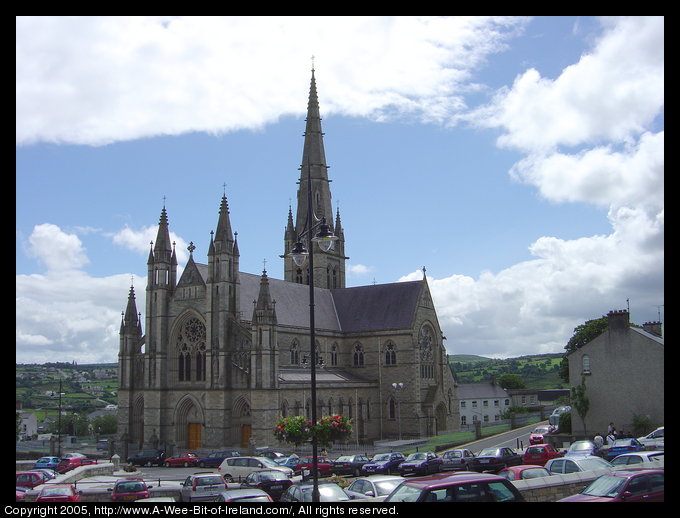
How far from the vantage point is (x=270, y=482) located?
28359mm

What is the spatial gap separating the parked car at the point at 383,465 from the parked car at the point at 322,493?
1496 cm

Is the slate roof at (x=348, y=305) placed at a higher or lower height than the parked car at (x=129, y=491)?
higher

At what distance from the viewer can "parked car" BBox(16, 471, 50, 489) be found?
31938mm

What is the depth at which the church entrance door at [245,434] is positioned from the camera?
174 feet

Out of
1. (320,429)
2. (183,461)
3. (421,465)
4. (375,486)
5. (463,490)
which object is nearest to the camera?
(463,490)

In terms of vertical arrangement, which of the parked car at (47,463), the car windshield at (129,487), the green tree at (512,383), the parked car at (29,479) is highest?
the car windshield at (129,487)

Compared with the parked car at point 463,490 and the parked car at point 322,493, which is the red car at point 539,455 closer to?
the parked car at point 322,493

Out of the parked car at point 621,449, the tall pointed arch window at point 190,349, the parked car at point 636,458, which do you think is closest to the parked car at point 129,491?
the parked car at point 636,458

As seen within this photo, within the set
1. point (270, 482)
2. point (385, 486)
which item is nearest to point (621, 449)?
point (385, 486)

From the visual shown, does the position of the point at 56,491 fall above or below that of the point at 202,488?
above

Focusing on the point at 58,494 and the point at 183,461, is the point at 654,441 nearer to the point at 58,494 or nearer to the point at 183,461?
the point at 58,494

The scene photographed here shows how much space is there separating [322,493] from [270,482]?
30.0 feet

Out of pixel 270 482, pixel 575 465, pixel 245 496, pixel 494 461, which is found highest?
pixel 245 496
